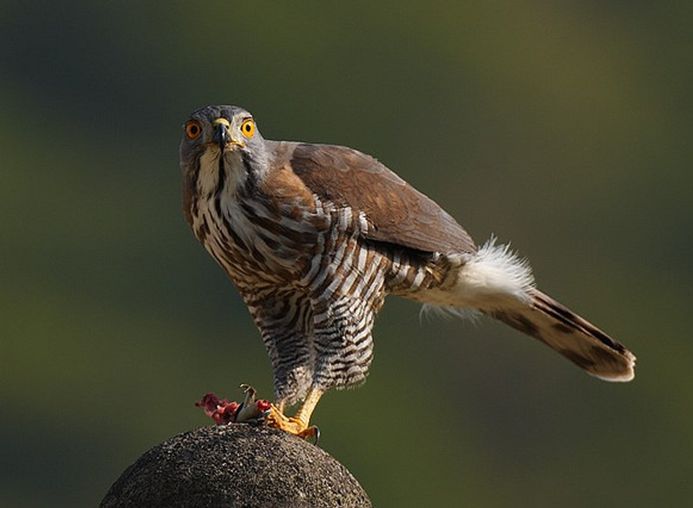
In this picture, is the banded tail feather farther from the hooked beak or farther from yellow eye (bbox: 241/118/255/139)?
the hooked beak

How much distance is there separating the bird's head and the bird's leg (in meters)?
1.34

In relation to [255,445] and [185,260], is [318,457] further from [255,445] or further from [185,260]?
[185,260]

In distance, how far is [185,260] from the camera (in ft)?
143

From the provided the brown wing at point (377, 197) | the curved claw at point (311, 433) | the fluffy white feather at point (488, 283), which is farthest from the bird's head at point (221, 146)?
the fluffy white feather at point (488, 283)

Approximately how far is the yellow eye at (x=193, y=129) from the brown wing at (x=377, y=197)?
0.71m

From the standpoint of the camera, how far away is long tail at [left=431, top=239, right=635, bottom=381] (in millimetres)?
11938

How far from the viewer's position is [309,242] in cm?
1060

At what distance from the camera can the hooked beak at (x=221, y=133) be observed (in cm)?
1027

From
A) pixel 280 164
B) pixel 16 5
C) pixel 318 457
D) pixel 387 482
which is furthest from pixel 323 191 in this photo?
pixel 16 5

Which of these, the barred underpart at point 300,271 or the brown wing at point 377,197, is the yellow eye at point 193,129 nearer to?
the barred underpart at point 300,271

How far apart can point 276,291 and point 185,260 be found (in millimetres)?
32828

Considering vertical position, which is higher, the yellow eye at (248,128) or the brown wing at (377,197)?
the brown wing at (377,197)

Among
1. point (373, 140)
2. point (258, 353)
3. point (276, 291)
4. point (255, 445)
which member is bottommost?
point (255, 445)

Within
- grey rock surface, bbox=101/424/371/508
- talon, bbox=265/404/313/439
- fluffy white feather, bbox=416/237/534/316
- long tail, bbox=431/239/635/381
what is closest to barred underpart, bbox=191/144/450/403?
talon, bbox=265/404/313/439
